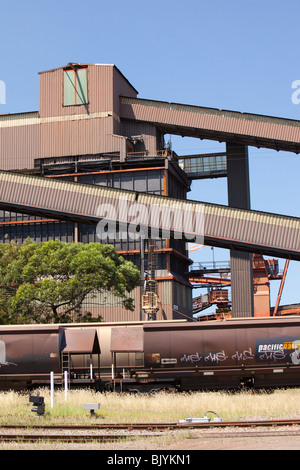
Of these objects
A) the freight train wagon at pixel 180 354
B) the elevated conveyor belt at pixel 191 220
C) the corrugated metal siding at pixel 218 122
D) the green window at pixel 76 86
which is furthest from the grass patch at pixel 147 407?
the green window at pixel 76 86

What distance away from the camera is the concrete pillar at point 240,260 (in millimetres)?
54531

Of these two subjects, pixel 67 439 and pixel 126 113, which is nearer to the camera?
pixel 67 439

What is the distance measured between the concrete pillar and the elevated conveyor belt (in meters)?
24.9

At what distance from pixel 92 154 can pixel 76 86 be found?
7.33 metres

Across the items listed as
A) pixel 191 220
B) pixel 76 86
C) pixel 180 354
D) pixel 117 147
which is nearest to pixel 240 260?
pixel 117 147

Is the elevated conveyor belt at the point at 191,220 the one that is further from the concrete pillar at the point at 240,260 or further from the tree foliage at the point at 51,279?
the concrete pillar at the point at 240,260

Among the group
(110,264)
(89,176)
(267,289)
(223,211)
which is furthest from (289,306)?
(223,211)

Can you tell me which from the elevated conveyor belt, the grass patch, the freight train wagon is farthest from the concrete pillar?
the grass patch

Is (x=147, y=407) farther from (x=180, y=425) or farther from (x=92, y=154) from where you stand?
(x=92, y=154)

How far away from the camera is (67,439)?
12883 mm

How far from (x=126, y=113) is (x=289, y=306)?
104 ft

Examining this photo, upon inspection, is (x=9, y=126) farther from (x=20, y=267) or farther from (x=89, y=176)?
(x=20, y=267)

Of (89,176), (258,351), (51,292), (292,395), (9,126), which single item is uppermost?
(9,126)

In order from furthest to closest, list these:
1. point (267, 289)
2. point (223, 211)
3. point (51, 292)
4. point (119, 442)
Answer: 1. point (267, 289)
2. point (51, 292)
3. point (223, 211)
4. point (119, 442)
